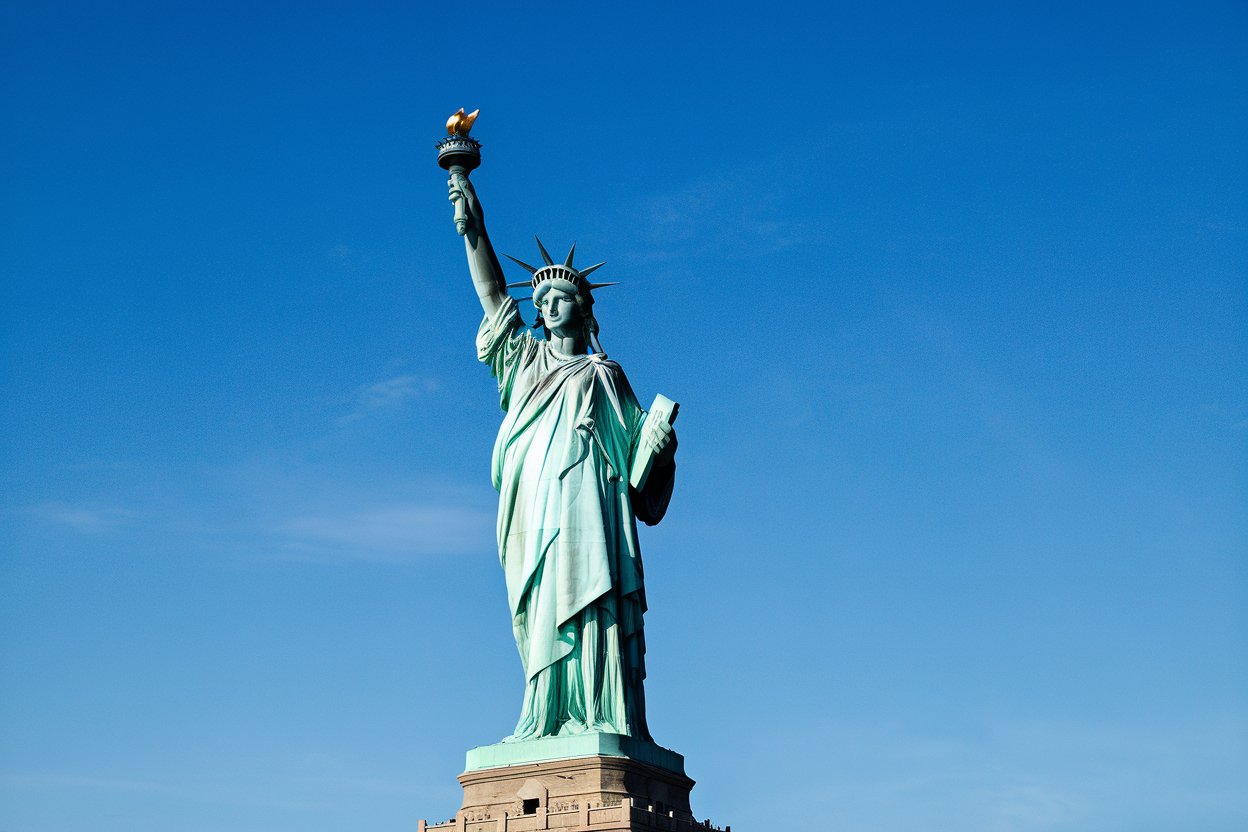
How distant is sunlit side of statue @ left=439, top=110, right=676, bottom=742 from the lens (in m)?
25.3

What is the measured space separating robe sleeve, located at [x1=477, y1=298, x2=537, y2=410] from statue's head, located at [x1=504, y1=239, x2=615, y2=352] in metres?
0.46

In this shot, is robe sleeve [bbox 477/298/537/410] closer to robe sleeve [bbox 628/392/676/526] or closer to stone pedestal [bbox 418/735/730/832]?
robe sleeve [bbox 628/392/676/526]

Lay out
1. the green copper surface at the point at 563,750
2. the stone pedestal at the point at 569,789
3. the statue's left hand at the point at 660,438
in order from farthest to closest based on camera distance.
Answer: the statue's left hand at the point at 660,438 < the green copper surface at the point at 563,750 < the stone pedestal at the point at 569,789

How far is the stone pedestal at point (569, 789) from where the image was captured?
77.4 ft

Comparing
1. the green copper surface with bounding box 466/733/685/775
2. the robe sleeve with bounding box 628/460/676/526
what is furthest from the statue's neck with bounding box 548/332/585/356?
the green copper surface with bounding box 466/733/685/775

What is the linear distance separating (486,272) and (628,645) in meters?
6.85

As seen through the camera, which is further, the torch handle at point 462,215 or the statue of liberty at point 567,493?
the torch handle at point 462,215

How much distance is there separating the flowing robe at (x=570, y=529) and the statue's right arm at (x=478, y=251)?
15.3 inches

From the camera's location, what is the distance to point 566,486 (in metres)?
26.2

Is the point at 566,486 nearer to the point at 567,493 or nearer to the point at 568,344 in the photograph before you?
the point at 567,493

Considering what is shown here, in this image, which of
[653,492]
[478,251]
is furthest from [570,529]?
[478,251]

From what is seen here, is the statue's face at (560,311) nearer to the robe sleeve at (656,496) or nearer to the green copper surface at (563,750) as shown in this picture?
the robe sleeve at (656,496)

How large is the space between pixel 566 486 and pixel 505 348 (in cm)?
309

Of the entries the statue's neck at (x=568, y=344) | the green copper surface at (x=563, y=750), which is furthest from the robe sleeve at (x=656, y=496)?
the green copper surface at (x=563, y=750)
